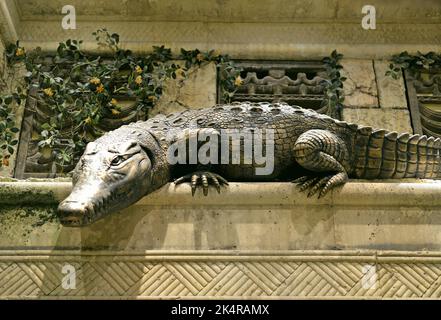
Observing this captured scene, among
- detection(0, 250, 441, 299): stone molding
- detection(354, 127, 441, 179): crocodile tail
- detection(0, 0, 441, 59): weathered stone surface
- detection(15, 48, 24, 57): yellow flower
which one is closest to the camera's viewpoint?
detection(0, 250, 441, 299): stone molding

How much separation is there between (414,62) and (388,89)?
0.29m

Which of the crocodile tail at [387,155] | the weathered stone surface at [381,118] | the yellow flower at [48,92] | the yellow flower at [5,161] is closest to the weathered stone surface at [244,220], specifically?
the crocodile tail at [387,155]

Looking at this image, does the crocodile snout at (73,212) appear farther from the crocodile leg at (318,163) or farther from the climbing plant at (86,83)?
the climbing plant at (86,83)

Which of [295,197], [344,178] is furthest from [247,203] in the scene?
[344,178]

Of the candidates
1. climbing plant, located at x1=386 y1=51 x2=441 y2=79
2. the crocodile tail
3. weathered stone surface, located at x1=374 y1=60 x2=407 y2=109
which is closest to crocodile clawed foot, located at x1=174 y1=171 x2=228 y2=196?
the crocodile tail

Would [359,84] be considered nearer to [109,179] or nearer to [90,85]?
[90,85]

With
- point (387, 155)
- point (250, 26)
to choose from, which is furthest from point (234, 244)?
point (250, 26)

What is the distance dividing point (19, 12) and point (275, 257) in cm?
256

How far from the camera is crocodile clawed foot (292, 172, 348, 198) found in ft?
7.62

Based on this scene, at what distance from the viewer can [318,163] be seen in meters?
2.36

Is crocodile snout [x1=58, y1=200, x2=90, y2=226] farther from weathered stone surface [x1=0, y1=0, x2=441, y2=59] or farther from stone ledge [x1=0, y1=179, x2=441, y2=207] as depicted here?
weathered stone surface [x1=0, y1=0, x2=441, y2=59]
